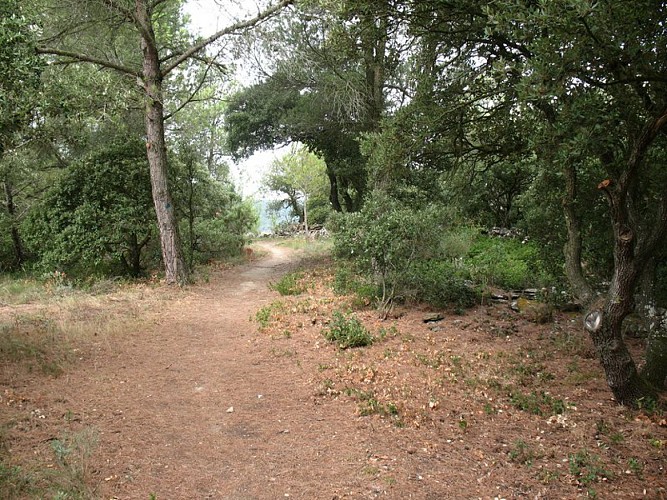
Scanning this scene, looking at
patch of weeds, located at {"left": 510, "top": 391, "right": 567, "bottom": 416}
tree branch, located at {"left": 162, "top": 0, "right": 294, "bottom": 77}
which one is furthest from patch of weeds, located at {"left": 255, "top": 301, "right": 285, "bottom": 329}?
tree branch, located at {"left": 162, "top": 0, "right": 294, "bottom": 77}

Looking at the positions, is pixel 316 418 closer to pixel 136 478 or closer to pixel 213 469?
pixel 213 469

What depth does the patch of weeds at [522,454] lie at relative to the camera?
345 centimetres

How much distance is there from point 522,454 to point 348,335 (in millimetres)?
3202

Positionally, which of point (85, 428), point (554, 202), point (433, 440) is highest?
point (554, 202)

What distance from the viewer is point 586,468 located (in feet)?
10.7

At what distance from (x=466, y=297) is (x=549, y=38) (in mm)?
5750

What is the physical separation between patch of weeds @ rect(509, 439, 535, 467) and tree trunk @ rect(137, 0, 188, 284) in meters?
9.93

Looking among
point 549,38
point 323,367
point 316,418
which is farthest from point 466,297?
point 549,38

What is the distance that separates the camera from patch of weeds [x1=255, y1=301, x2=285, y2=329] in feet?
26.1

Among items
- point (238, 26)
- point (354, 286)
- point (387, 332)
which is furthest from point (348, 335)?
point (238, 26)

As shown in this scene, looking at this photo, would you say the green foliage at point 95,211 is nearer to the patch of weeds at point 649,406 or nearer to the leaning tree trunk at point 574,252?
the leaning tree trunk at point 574,252

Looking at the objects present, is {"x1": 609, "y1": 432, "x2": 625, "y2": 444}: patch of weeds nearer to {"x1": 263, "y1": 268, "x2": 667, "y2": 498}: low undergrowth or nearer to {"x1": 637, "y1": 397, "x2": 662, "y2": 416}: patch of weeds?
{"x1": 263, "y1": 268, "x2": 667, "y2": 498}: low undergrowth

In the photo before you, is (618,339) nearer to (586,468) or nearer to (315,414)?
(586,468)

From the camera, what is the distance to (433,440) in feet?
12.6
